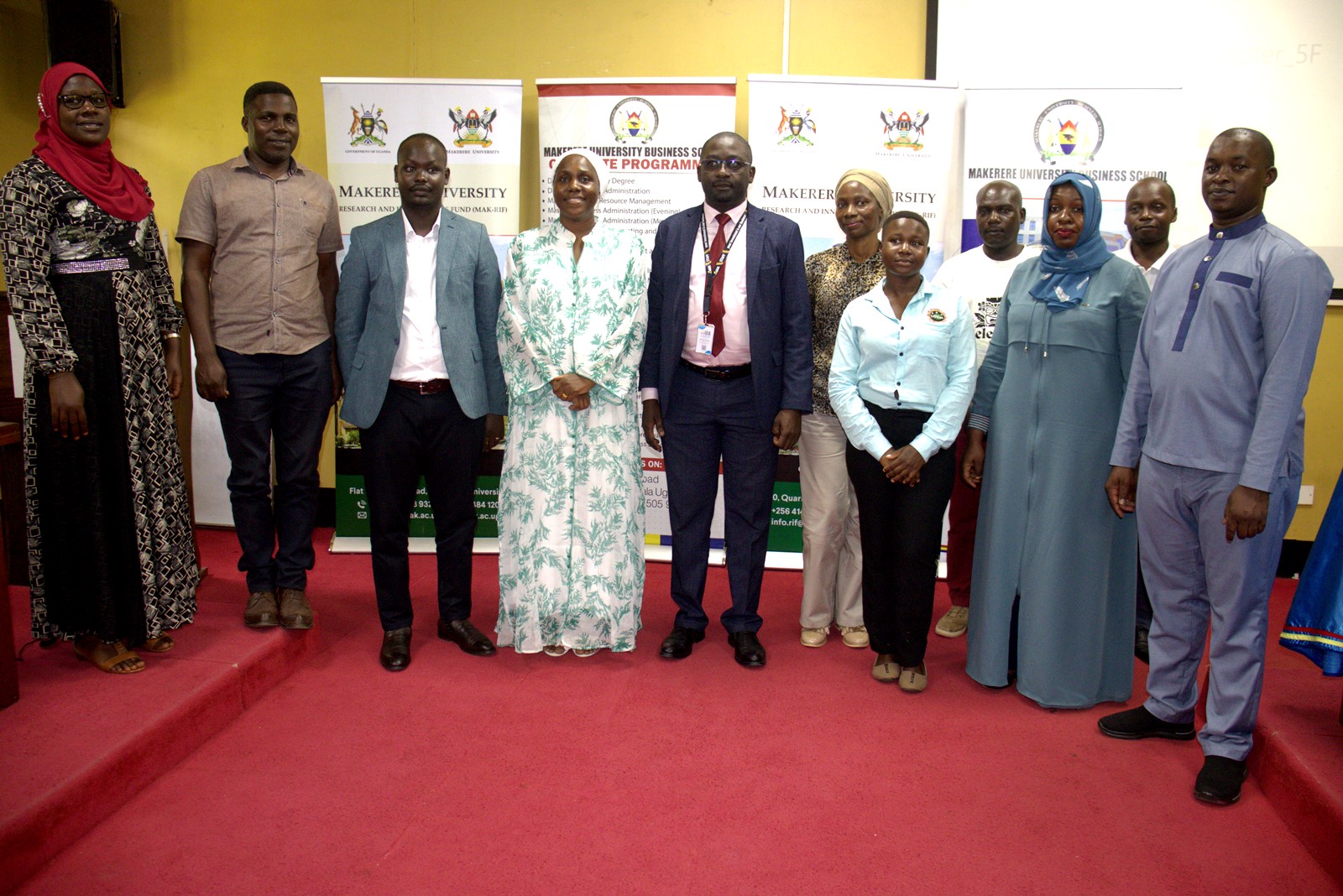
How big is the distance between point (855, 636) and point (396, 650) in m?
1.74

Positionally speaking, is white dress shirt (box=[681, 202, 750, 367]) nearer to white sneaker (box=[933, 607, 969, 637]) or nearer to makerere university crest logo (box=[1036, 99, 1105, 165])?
white sneaker (box=[933, 607, 969, 637])

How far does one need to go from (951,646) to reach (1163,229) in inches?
74.5

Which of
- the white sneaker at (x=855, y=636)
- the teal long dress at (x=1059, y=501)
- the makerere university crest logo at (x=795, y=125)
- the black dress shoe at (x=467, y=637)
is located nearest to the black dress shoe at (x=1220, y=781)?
the teal long dress at (x=1059, y=501)

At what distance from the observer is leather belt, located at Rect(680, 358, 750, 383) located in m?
3.23

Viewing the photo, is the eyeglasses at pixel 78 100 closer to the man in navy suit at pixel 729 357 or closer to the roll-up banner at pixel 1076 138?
the man in navy suit at pixel 729 357

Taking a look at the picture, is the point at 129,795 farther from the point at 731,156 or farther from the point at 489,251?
the point at 731,156

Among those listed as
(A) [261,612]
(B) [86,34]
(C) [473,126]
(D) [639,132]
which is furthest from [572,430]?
(B) [86,34]

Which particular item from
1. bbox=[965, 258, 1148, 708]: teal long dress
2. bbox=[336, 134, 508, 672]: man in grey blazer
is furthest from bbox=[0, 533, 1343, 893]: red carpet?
bbox=[336, 134, 508, 672]: man in grey blazer

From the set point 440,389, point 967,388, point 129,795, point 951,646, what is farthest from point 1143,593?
point 129,795

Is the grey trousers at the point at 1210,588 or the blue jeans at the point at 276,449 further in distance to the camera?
the blue jeans at the point at 276,449

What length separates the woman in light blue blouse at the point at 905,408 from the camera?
2.98m

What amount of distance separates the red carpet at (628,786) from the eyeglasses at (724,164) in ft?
5.85

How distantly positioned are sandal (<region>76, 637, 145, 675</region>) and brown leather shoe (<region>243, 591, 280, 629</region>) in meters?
0.39

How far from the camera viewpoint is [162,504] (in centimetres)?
290
